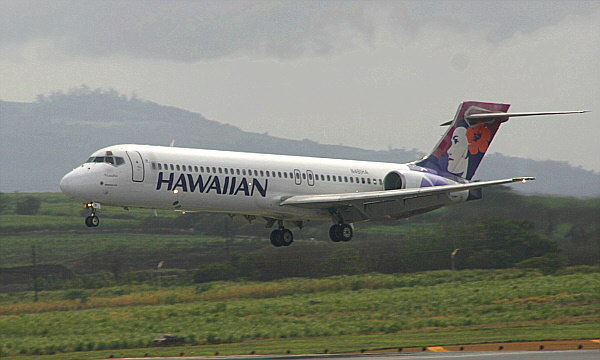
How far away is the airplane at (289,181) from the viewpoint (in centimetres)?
3816

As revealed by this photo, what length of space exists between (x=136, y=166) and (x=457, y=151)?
57.2 feet

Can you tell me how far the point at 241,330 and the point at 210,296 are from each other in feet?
34.6

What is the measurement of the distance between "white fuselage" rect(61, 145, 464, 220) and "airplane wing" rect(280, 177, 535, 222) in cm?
68

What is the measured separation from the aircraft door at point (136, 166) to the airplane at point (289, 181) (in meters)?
0.04

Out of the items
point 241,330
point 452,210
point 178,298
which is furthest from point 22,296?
point 452,210

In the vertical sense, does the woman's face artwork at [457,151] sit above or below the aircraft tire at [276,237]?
above

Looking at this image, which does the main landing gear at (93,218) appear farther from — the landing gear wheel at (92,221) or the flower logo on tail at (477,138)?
the flower logo on tail at (477,138)

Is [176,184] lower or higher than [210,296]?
higher

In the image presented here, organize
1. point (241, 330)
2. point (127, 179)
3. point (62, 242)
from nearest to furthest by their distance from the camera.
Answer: point (127, 179)
point (241, 330)
point (62, 242)

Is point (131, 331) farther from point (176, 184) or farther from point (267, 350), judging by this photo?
point (176, 184)

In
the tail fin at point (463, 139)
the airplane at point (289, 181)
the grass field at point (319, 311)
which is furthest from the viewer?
the grass field at point (319, 311)

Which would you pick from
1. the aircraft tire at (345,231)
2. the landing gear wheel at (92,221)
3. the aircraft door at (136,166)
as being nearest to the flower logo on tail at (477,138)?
the aircraft tire at (345,231)

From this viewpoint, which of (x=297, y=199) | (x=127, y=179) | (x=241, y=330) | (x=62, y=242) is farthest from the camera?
(x=62, y=242)

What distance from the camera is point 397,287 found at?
63.3 meters
